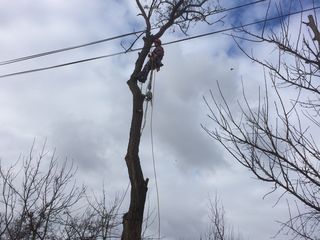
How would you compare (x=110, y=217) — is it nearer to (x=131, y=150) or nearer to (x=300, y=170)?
(x=131, y=150)

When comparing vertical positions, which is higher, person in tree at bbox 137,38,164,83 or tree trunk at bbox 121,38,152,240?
person in tree at bbox 137,38,164,83

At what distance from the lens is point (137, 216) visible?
19.2 ft

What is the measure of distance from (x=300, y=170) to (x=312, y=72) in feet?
3.88

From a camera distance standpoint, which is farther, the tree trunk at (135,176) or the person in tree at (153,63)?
the person in tree at (153,63)

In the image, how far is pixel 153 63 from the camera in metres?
7.55

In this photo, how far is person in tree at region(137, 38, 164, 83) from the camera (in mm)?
7434

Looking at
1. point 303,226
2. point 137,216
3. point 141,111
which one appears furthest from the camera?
point 141,111

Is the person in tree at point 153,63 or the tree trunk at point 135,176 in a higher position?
the person in tree at point 153,63

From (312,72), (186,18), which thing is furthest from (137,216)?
(186,18)

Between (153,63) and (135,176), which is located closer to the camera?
(135,176)

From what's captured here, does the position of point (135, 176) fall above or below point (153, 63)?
below

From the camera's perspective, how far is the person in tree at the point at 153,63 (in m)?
7.43

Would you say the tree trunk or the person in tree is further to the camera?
the person in tree

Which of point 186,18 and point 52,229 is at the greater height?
point 186,18
